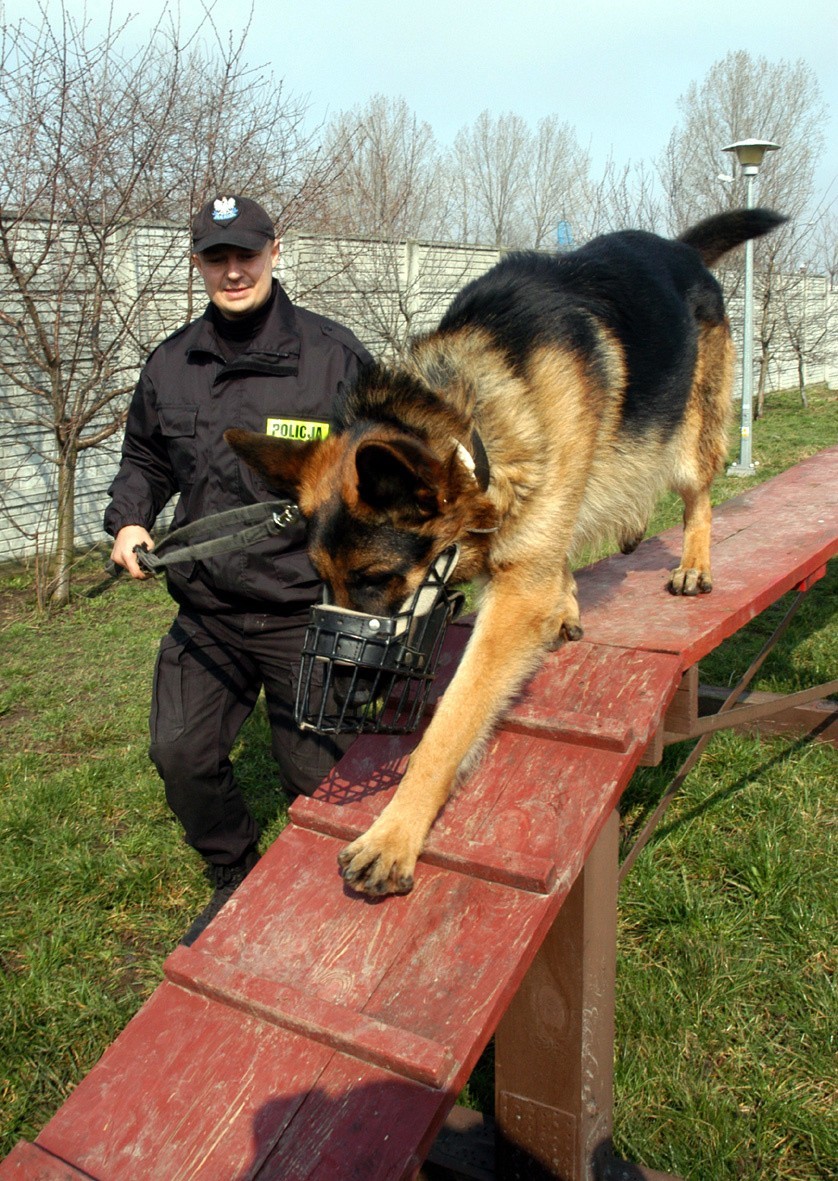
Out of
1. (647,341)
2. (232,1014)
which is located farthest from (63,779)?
(647,341)

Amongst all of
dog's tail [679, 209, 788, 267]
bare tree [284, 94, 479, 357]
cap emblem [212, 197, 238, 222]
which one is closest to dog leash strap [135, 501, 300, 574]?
cap emblem [212, 197, 238, 222]

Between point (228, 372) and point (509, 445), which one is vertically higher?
point (228, 372)

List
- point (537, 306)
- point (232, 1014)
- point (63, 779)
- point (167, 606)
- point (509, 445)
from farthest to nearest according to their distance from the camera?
point (167, 606)
point (63, 779)
point (537, 306)
point (509, 445)
point (232, 1014)

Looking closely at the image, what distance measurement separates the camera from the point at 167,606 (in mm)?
8633

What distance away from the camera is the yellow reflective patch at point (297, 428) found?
3467 mm

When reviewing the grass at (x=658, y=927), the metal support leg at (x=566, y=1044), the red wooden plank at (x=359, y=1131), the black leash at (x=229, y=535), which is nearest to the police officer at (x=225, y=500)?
the black leash at (x=229, y=535)

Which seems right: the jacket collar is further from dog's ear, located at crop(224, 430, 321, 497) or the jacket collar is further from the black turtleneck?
dog's ear, located at crop(224, 430, 321, 497)

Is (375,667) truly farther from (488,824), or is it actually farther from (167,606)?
(167,606)

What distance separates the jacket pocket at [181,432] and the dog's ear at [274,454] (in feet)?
2.70

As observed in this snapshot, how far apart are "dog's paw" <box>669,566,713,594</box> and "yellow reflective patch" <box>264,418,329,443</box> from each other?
163 centimetres

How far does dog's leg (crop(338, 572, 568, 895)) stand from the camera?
248 centimetres

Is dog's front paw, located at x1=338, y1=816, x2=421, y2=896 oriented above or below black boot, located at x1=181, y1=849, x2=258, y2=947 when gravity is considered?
above

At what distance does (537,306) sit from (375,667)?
4.96ft

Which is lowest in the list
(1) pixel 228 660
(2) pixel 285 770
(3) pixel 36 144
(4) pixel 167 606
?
(4) pixel 167 606
